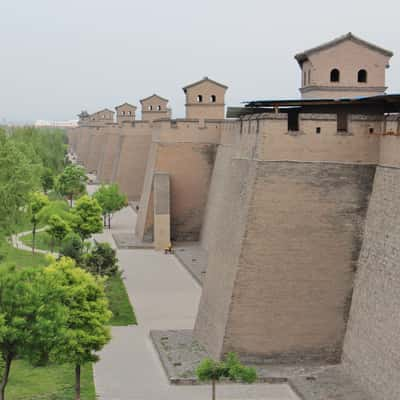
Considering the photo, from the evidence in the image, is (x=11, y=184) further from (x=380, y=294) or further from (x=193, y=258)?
(x=380, y=294)

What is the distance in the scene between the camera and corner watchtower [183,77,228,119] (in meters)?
34.4

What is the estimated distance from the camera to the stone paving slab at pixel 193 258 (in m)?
25.5

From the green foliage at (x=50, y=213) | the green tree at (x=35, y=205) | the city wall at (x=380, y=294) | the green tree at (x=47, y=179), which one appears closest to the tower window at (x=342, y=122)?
the city wall at (x=380, y=294)

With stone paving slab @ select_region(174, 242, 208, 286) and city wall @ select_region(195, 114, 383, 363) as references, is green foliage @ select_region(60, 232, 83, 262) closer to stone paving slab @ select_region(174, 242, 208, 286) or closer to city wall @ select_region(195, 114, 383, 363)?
stone paving slab @ select_region(174, 242, 208, 286)

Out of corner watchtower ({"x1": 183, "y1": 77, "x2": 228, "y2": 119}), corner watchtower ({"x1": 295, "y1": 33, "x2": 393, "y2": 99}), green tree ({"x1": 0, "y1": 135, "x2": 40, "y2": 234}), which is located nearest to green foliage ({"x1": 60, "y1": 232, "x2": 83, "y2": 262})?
green tree ({"x1": 0, "y1": 135, "x2": 40, "y2": 234})

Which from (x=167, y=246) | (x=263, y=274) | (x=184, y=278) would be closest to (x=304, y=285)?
(x=263, y=274)

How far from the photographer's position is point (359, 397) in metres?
13.1

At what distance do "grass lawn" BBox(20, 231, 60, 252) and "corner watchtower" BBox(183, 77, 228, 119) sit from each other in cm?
790

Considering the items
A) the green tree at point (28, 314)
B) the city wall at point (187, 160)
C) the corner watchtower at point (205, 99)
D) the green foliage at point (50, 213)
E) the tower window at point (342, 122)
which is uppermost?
the corner watchtower at point (205, 99)

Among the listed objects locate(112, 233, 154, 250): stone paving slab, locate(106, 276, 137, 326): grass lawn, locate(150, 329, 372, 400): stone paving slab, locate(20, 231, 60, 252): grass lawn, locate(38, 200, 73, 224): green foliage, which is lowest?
locate(20, 231, 60, 252): grass lawn

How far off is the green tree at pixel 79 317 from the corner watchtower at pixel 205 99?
69.4 feet

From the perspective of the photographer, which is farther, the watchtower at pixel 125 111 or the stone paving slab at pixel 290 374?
the watchtower at pixel 125 111

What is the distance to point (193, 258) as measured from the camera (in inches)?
1109

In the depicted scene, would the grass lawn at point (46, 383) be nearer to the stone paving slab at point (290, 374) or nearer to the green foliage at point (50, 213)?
the stone paving slab at point (290, 374)
